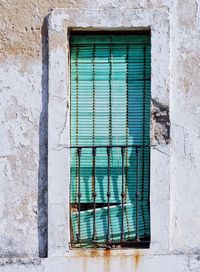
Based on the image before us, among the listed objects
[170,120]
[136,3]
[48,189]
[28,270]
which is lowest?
[28,270]

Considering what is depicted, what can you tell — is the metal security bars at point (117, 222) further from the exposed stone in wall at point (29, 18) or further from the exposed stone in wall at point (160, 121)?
the exposed stone in wall at point (29, 18)

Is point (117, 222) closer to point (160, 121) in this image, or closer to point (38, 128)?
point (160, 121)

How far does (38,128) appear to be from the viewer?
8.70 metres

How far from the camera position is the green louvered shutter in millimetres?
8750

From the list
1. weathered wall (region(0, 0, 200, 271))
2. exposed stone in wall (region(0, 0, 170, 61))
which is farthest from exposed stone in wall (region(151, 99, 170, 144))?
exposed stone in wall (region(0, 0, 170, 61))

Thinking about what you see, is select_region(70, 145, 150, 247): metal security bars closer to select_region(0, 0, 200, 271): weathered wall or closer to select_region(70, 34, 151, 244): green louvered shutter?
select_region(70, 34, 151, 244): green louvered shutter

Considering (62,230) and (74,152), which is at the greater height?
(74,152)

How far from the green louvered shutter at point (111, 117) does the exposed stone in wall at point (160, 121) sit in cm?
11

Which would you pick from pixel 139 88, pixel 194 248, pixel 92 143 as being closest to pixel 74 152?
pixel 92 143

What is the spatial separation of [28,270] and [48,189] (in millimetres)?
709

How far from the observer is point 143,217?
878 centimetres

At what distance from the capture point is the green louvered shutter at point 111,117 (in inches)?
344

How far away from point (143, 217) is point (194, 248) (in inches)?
20.1

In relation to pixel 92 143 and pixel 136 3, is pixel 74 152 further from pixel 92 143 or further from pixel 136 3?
pixel 136 3
